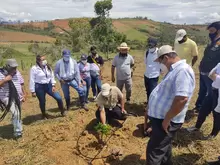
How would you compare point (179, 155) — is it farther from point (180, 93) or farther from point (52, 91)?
point (52, 91)

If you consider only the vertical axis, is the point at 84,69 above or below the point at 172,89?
below

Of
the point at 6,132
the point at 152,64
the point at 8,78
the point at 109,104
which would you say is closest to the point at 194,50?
the point at 152,64

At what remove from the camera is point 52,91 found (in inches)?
232

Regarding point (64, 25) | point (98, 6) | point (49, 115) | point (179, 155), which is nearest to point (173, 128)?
point (179, 155)

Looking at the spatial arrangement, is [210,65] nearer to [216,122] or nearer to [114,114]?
[216,122]

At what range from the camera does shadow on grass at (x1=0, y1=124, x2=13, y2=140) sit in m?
5.35

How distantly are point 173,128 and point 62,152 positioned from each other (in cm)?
226

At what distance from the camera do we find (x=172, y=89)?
276 centimetres

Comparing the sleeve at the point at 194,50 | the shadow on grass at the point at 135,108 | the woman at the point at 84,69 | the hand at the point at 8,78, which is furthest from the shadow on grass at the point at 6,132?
the sleeve at the point at 194,50

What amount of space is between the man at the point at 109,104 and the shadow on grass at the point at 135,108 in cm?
98

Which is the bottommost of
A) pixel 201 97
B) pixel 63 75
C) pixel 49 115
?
pixel 49 115

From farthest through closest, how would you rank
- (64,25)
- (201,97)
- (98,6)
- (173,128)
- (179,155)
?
(64,25) < (98,6) < (201,97) < (179,155) < (173,128)

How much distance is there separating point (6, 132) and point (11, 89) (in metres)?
1.47

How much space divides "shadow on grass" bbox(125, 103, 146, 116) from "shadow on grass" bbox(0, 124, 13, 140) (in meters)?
2.88
